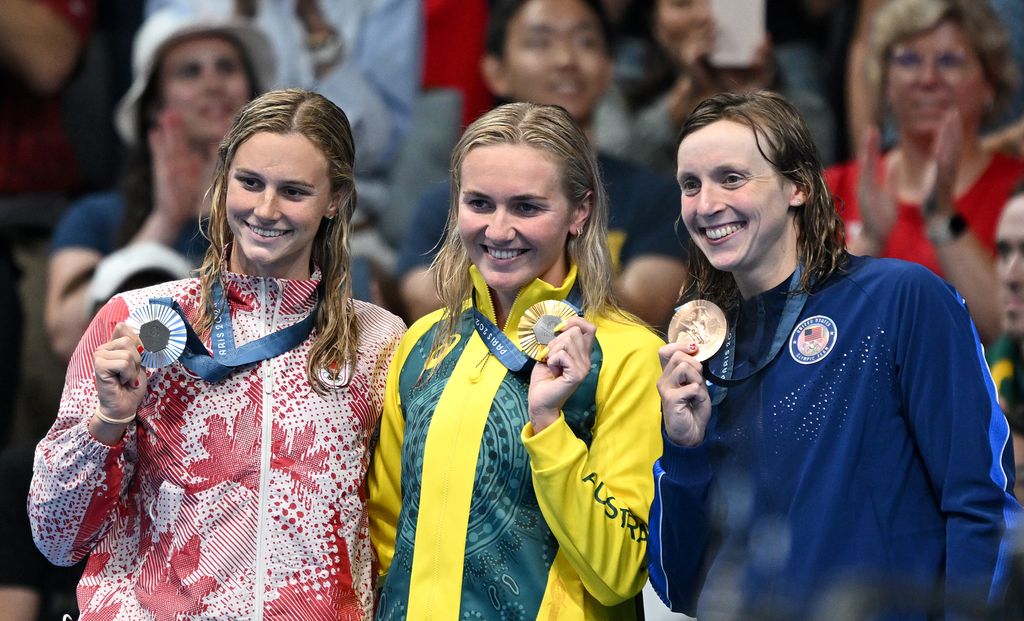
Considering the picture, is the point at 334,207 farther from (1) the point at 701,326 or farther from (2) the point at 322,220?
(1) the point at 701,326

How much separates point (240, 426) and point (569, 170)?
838mm

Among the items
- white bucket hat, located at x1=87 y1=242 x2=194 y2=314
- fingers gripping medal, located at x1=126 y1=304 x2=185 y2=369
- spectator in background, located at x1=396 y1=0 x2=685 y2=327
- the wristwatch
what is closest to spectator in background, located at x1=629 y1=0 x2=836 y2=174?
spectator in background, located at x1=396 y1=0 x2=685 y2=327

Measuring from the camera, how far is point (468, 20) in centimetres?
606

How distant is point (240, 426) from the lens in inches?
116

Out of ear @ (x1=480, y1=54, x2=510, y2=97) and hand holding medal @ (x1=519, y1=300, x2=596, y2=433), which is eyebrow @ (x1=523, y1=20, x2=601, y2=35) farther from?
hand holding medal @ (x1=519, y1=300, x2=596, y2=433)

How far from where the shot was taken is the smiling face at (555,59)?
5.49 metres

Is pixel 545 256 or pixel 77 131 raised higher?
pixel 545 256

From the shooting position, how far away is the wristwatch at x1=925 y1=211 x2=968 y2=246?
4.71 m

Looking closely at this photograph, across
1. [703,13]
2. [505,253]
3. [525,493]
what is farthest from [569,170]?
[703,13]

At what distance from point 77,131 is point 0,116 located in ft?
1.20

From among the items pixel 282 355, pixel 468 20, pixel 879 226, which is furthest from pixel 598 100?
pixel 282 355

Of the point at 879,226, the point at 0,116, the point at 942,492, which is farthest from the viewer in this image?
the point at 0,116

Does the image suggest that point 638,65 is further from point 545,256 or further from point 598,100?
point 545,256

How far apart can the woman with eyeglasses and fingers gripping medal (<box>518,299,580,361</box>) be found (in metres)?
2.28
